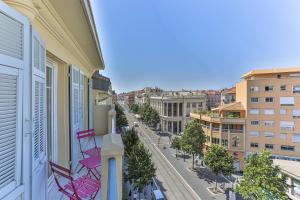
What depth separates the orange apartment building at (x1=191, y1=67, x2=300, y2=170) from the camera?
80.1 feet

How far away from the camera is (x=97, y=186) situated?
3221 mm

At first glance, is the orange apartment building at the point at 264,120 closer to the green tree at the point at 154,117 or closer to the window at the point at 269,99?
the window at the point at 269,99

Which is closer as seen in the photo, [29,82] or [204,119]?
[29,82]

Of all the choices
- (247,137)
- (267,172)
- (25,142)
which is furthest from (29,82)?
(247,137)

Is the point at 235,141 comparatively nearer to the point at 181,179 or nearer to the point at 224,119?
the point at 224,119

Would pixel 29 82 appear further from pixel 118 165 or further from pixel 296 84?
pixel 296 84

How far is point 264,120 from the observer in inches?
1007

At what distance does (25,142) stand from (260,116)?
28.0 m

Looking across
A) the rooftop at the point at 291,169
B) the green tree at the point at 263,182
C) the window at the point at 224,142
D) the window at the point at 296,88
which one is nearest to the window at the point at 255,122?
the window at the point at 224,142

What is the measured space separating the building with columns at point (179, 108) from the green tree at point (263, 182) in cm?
3192

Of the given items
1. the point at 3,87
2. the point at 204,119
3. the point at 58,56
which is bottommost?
the point at 204,119

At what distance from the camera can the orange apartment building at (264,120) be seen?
2441cm

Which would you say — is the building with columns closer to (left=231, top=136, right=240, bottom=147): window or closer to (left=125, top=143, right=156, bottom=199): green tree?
(left=231, top=136, right=240, bottom=147): window

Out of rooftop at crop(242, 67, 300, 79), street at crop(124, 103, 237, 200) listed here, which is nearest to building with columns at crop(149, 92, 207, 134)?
street at crop(124, 103, 237, 200)
